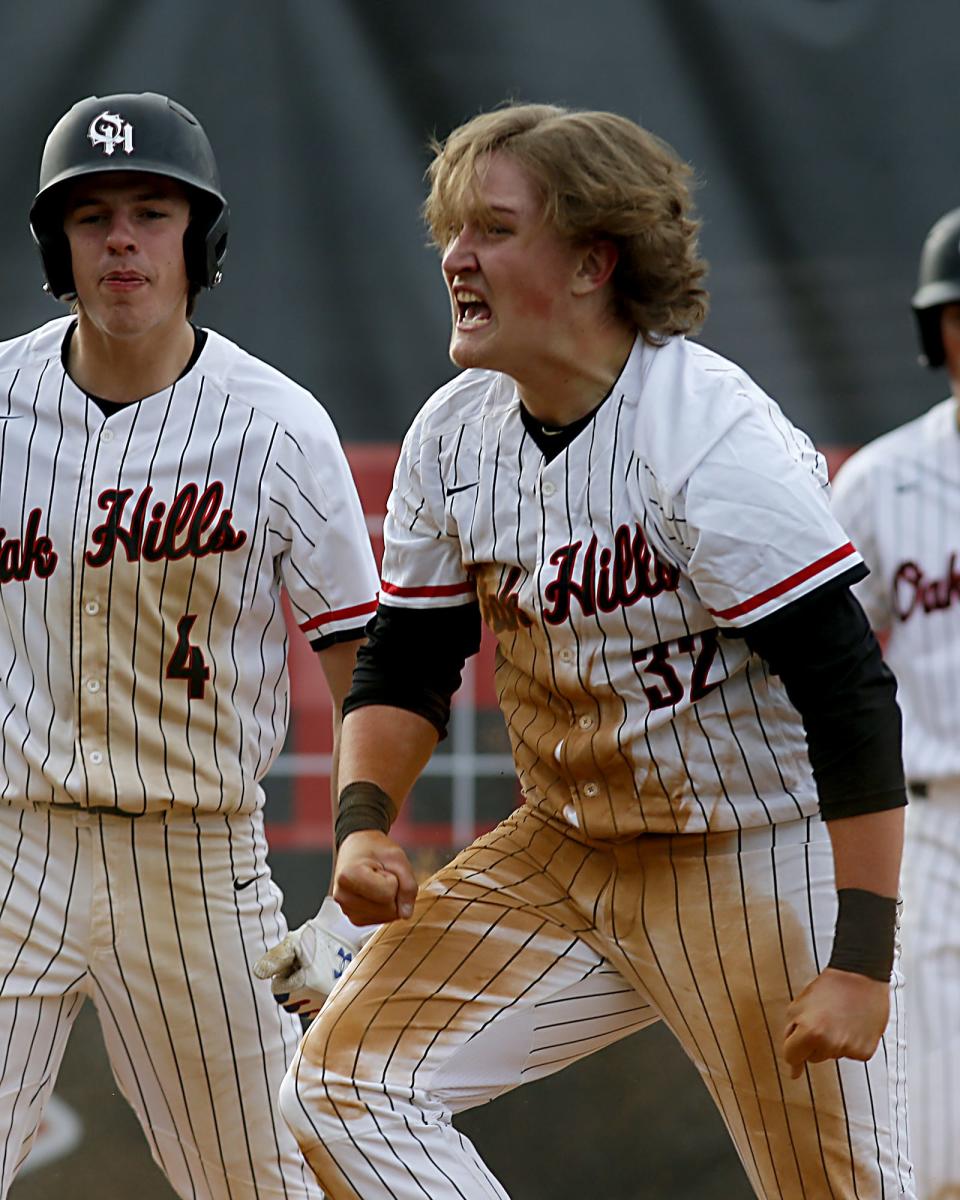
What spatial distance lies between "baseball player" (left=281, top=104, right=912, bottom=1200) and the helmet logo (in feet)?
2.03

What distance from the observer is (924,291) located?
14.8 feet

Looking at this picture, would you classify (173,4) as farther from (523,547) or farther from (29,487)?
(523,547)

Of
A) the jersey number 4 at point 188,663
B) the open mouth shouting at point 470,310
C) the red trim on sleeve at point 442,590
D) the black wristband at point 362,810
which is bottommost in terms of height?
the black wristband at point 362,810

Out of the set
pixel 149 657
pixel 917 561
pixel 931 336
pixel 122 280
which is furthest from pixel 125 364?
A: pixel 931 336

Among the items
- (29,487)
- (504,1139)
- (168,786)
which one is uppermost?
(29,487)

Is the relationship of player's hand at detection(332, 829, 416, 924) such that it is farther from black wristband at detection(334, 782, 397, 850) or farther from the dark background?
the dark background

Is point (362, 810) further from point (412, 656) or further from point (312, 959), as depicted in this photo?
point (312, 959)

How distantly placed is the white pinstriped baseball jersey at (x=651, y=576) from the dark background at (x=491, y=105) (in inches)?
71.2

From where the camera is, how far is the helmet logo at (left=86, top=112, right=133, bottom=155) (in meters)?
3.21

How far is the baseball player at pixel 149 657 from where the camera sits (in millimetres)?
3186

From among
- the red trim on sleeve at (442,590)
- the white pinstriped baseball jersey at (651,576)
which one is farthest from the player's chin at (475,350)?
the red trim on sleeve at (442,590)

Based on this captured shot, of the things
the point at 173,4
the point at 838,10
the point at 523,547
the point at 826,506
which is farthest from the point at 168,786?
the point at 838,10

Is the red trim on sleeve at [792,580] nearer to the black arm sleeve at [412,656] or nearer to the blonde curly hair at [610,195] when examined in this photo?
the blonde curly hair at [610,195]

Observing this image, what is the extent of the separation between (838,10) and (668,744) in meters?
2.53
